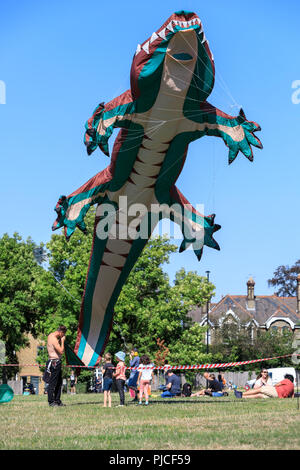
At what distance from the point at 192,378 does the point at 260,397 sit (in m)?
23.5

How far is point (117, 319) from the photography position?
119 ft

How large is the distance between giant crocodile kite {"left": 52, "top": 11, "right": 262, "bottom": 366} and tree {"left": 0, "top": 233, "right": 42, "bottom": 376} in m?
23.0

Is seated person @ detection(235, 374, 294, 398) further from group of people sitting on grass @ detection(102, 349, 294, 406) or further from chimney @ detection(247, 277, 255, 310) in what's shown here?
chimney @ detection(247, 277, 255, 310)

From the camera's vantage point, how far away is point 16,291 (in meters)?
41.7

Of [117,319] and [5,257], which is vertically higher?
[5,257]

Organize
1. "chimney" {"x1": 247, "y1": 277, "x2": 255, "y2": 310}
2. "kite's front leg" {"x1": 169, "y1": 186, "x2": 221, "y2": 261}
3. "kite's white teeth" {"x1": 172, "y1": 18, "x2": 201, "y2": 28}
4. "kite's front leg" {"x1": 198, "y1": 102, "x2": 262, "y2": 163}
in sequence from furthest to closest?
"chimney" {"x1": 247, "y1": 277, "x2": 255, "y2": 310}
"kite's front leg" {"x1": 169, "y1": 186, "x2": 221, "y2": 261}
"kite's front leg" {"x1": 198, "y1": 102, "x2": 262, "y2": 163}
"kite's white teeth" {"x1": 172, "y1": 18, "x2": 201, "y2": 28}

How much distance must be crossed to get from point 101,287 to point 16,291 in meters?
26.0

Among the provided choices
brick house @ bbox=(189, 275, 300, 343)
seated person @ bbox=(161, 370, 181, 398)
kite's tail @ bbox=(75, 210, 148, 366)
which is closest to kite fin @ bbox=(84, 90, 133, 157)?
kite's tail @ bbox=(75, 210, 148, 366)

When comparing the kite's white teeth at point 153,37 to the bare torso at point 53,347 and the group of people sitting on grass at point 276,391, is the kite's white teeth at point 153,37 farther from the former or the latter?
the group of people sitting on grass at point 276,391

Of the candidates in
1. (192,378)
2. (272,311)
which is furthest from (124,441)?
(272,311)

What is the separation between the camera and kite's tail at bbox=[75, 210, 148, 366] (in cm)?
1633

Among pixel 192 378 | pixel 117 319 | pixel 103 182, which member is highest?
pixel 103 182

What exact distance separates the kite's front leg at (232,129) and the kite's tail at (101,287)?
375 centimetres
